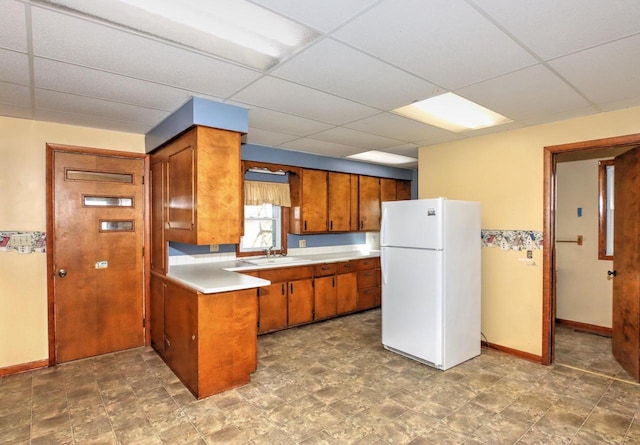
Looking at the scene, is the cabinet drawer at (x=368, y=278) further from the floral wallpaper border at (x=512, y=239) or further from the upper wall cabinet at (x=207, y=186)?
the upper wall cabinet at (x=207, y=186)

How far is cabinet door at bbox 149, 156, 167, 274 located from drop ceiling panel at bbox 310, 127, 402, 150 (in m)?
1.72

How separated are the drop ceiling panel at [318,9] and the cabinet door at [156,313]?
2895 millimetres

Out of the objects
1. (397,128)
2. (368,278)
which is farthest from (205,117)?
(368,278)

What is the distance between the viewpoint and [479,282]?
12.5ft

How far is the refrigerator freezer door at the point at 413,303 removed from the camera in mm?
3379

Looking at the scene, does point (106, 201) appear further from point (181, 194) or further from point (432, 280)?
point (432, 280)

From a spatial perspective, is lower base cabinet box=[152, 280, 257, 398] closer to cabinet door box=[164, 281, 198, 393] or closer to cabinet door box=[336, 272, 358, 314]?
cabinet door box=[164, 281, 198, 393]

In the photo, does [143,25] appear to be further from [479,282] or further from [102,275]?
[479,282]

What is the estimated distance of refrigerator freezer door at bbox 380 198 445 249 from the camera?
3.38 metres

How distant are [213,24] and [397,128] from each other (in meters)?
2.31

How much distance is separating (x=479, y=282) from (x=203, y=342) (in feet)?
9.28

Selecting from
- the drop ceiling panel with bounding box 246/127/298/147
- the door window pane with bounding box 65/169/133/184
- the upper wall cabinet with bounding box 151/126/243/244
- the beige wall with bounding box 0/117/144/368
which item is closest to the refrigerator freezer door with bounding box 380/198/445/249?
the drop ceiling panel with bounding box 246/127/298/147

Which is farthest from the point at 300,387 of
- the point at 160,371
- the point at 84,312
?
the point at 84,312

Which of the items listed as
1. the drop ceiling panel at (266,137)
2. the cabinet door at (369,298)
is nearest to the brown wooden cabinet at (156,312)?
the drop ceiling panel at (266,137)
